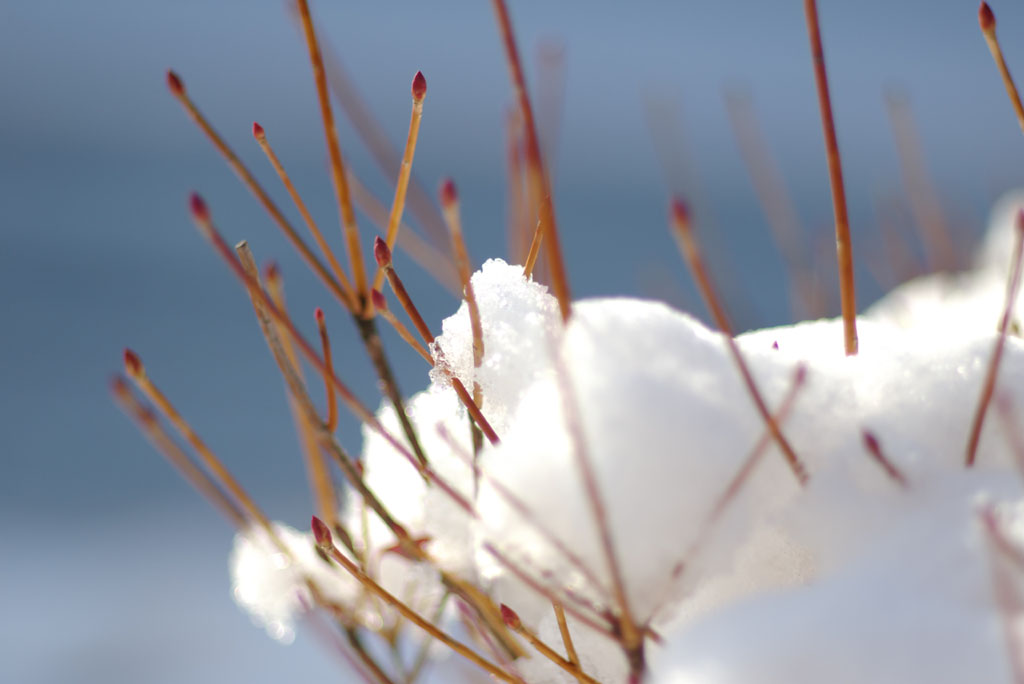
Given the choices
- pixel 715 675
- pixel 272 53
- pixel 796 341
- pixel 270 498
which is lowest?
pixel 715 675

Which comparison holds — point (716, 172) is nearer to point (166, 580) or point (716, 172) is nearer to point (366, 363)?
point (366, 363)

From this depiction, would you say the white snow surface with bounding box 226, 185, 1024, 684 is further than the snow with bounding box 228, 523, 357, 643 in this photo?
No

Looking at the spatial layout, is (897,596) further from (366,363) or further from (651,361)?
(366,363)

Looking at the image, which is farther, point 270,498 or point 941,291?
point 270,498

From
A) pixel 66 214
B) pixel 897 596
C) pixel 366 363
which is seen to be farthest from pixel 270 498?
pixel 897 596

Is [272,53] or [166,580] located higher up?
[272,53]

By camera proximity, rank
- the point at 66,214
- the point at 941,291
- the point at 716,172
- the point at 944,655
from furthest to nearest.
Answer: the point at 716,172
the point at 66,214
the point at 941,291
the point at 944,655

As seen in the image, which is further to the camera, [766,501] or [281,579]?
[281,579]

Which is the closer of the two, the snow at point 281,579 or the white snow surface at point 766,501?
the white snow surface at point 766,501

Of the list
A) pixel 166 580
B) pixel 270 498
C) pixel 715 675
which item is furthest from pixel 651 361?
pixel 270 498

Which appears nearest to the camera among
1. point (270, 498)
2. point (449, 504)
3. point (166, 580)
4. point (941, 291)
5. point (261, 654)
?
point (449, 504)
